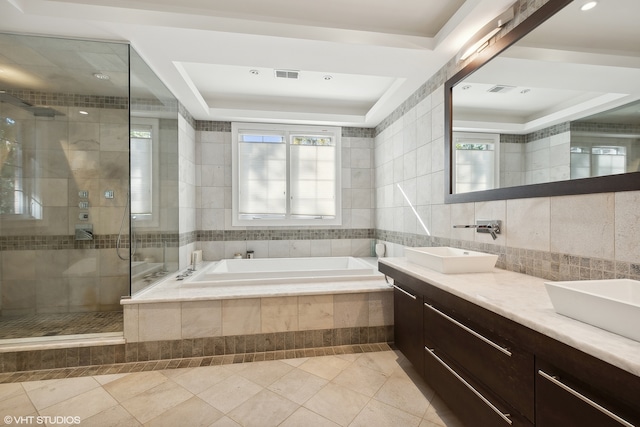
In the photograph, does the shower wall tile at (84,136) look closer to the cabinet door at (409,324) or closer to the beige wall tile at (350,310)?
the beige wall tile at (350,310)

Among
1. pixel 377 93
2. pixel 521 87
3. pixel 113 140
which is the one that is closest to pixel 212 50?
pixel 113 140

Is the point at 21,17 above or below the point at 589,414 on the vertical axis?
above

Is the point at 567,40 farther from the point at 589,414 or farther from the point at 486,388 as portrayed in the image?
the point at 486,388

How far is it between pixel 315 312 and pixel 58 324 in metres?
2.31

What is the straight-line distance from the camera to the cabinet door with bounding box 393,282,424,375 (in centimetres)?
181

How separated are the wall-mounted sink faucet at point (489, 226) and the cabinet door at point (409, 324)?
654 millimetres

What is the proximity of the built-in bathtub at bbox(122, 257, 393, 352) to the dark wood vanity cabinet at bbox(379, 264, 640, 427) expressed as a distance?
631mm

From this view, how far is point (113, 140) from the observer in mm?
2746

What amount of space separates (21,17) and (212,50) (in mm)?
1176

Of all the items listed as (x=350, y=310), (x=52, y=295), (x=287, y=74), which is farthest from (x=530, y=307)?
(x=52, y=295)

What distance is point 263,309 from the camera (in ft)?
7.57

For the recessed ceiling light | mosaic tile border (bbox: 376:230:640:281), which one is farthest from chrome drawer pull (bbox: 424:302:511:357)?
the recessed ceiling light

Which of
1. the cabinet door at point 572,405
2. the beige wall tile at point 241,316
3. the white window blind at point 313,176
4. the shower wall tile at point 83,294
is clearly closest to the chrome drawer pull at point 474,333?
the cabinet door at point 572,405

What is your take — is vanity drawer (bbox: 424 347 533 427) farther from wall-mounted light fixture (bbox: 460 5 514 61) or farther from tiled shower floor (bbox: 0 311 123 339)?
tiled shower floor (bbox: 0 311 123 339)
